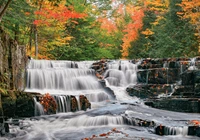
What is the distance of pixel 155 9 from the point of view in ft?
82.8

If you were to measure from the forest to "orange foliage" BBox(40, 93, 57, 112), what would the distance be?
7.84 meters

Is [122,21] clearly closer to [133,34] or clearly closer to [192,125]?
[133,34]

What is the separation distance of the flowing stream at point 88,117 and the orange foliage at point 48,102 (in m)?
0.19

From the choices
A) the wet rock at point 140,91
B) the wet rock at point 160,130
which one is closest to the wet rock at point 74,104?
the wet rock at point 160,130

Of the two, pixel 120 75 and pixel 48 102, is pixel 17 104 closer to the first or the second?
pixel 48 102

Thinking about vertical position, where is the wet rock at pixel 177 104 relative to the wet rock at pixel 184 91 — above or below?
below

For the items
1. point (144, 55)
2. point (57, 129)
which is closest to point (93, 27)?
point (144, 55)

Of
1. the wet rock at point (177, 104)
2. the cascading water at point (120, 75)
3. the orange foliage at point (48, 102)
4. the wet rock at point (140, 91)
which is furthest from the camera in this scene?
the cascading water at point (120, 75)

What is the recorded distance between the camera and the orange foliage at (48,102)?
992cm

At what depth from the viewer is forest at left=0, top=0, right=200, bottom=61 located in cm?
1900

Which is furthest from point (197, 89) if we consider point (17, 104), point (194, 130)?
point (17, 104)

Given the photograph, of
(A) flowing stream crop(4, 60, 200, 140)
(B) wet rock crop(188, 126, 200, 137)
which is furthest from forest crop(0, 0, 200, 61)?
(B) wet rock crop(188, 126, 200, 137)

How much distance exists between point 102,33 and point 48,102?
1720 centimetres

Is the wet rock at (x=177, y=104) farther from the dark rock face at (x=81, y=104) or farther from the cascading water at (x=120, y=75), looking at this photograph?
the dark rock face at (x=81, y=104)
